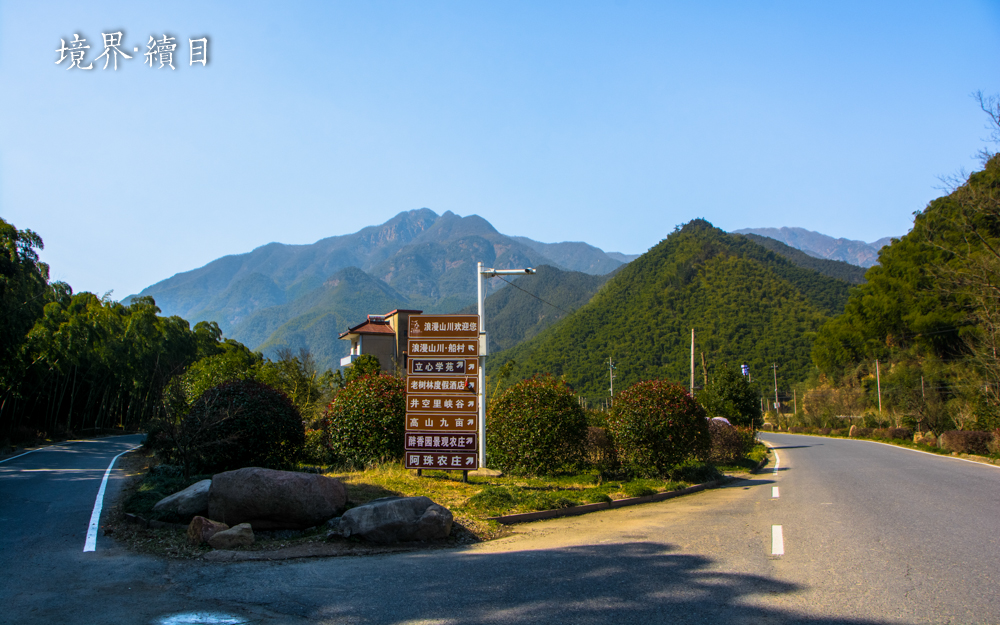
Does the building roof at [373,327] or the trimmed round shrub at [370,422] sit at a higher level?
the building roof at [373,327]

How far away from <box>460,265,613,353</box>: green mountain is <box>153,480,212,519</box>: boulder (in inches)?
3936

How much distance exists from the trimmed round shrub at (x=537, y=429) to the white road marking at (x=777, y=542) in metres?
5.12

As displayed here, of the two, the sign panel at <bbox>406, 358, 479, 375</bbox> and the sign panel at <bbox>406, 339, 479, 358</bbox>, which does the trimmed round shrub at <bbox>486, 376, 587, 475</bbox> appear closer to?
the sign panel at <bbox>406, 358, 479, 375</bbox>

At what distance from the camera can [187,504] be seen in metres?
8.22

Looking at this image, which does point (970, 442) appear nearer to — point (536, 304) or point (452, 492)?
point (452, 492)

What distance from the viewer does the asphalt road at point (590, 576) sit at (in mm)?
4699

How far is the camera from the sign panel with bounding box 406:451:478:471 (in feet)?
38.9

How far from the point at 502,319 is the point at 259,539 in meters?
121

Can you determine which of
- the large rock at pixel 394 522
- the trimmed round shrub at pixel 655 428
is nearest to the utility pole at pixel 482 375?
the trimmed round shrub at pixel 655 428

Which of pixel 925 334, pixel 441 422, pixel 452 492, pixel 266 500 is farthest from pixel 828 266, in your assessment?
pixel 266 500

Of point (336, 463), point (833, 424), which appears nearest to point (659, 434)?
point (336, 463)

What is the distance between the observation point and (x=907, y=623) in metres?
4.31

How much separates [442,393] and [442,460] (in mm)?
1318

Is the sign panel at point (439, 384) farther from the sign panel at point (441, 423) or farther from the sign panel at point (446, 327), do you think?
the sign panel at point (446, 327)
